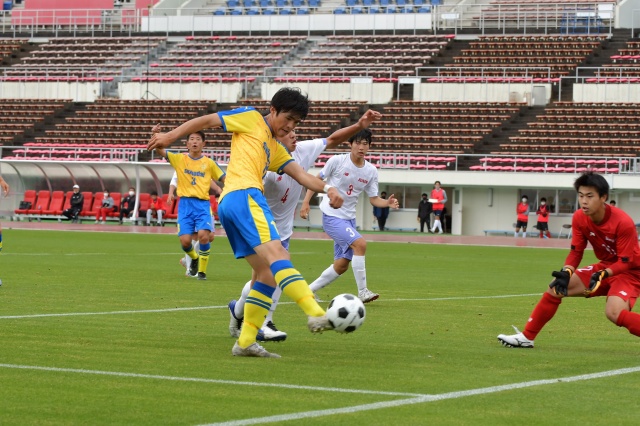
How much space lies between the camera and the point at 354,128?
1155 centimetres

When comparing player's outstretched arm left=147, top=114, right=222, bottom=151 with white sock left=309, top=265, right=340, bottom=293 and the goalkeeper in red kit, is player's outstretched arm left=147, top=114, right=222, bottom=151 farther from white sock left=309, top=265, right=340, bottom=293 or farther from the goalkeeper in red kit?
white sock left=309, top=265, right=340, bottom=293

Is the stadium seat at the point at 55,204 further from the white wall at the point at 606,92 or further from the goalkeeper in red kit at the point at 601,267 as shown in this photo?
the goalkeeper in red kit at the point at 601,267

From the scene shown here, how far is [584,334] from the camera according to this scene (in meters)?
12.1

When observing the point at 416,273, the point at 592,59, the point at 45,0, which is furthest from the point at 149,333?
the point at 45,0

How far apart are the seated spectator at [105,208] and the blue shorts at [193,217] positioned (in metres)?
28.1

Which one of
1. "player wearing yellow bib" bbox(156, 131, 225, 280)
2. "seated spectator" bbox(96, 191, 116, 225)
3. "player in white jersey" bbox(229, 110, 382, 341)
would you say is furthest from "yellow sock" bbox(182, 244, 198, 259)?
"seated spectator" bbox(96, 191, 116, 225)

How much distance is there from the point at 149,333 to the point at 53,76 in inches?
2087

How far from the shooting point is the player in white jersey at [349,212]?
15.5m

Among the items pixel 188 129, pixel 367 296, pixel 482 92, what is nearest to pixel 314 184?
pixel 188 129

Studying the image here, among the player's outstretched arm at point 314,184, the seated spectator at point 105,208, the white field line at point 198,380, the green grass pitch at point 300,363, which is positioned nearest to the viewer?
the green grass pitch at point 300,363

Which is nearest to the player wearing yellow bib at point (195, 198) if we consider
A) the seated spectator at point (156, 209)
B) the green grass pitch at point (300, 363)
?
the green grass pitch at point (300, 363)

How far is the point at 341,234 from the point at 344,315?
690 centimetres

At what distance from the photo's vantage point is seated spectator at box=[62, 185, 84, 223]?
154 feet

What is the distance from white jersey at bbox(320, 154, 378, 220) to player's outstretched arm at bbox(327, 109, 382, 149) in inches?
157
